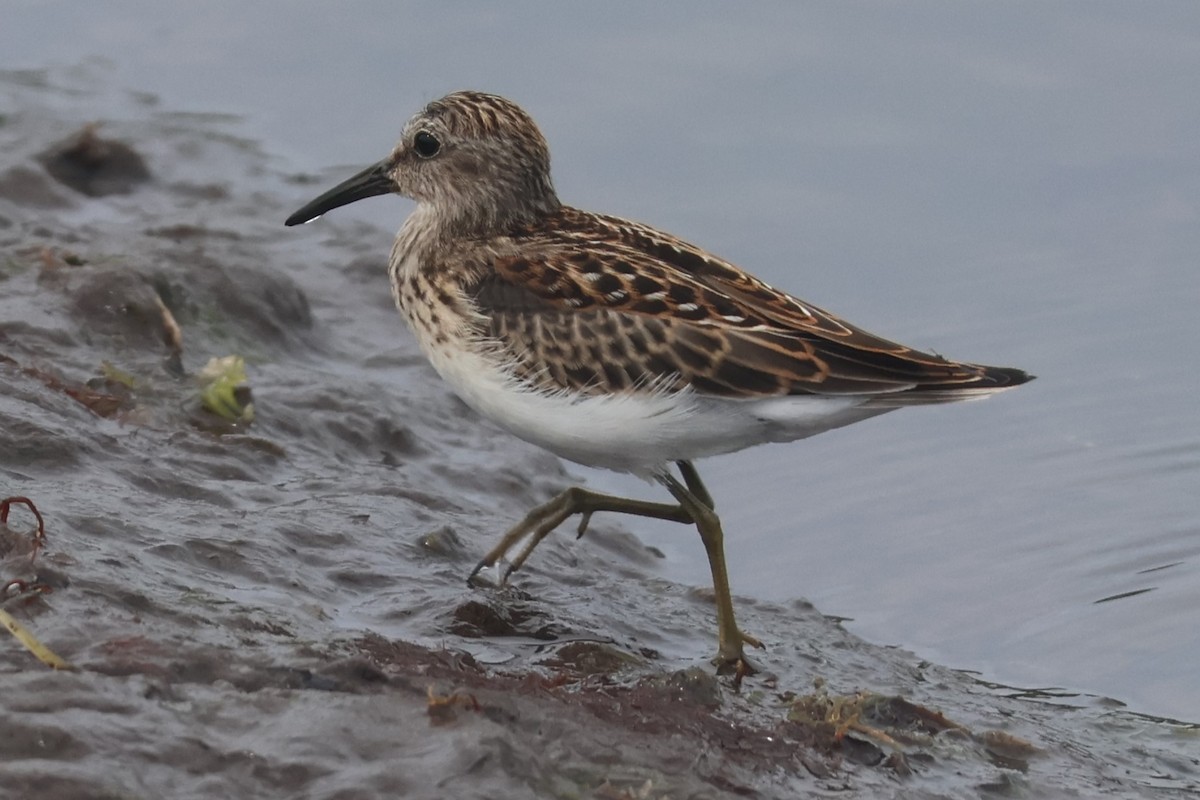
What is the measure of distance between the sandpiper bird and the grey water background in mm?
1905

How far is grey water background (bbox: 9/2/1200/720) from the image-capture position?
863 centimetres

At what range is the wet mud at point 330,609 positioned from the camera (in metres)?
4.82

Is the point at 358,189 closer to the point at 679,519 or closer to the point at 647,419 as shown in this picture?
the point at 679,519

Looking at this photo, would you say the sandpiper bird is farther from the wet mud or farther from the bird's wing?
the wet mud

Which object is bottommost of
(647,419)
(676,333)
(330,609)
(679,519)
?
(330,609)

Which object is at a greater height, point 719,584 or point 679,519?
point 679,519

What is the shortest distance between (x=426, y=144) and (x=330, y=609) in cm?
215

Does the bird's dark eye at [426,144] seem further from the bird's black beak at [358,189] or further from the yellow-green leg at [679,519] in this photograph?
the yellow-green leg at [679,519]

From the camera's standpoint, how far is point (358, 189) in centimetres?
791

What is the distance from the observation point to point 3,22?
13883 millimetres

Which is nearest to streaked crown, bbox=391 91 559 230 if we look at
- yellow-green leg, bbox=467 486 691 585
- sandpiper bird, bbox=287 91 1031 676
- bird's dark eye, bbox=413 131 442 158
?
bird's dark eye, bbox=413 131 442 158

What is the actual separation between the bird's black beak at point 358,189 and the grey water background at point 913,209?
2351 mm

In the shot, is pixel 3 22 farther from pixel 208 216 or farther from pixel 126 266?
pixel 126 266

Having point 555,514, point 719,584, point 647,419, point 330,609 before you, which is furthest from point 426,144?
point 719,584
